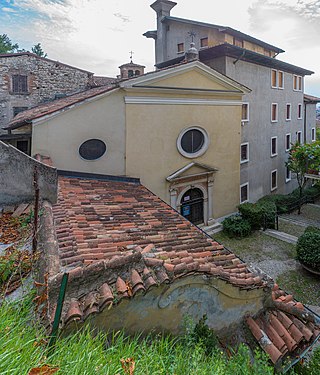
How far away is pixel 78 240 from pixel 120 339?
6.14 feet

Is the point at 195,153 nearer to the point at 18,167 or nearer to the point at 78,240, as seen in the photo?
the point at 18,167

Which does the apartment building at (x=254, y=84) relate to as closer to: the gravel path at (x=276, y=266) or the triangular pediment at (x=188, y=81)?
the triangular pediment at (x=188, y=81)

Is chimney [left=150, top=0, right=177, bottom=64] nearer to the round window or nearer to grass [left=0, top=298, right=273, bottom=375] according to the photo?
the round window

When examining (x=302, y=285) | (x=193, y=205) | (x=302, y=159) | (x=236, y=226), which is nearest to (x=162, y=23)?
(x=302, y=159)

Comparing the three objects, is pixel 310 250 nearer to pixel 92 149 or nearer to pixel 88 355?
pixel 92 149

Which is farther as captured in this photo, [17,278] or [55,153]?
[55,153]

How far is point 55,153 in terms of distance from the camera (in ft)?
34.3

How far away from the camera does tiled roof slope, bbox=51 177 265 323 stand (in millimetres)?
3229

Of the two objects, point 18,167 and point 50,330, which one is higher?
point 18,167

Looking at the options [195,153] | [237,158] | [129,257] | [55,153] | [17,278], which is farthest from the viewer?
[237,158]

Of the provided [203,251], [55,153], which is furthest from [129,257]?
[55,153]

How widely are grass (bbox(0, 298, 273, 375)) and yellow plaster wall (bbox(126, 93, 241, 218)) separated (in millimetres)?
9205

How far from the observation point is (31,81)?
18.0 meters

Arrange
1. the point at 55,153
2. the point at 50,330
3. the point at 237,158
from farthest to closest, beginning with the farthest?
1. the point at 237,158
2. the point at 55,153
3. the point at 50,330
